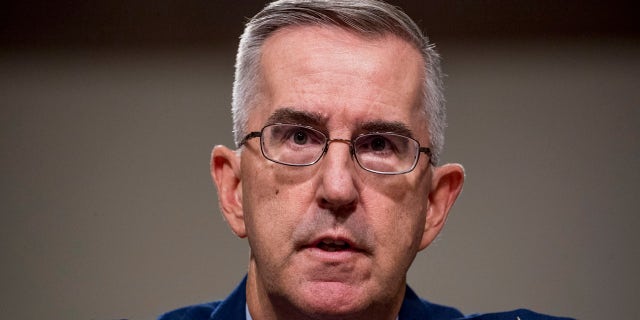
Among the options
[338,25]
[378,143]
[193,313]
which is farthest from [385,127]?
[193,313]

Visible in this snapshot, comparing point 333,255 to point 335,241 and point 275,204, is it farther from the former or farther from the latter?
point 275,204

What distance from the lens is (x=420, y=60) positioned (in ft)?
6.59

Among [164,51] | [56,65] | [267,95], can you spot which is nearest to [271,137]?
[267,95]

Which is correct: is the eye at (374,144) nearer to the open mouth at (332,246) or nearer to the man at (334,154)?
the man at (334,154)

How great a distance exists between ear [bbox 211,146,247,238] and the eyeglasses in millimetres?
178

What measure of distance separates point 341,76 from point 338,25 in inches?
6.3

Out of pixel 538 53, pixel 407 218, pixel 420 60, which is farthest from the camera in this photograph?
pixel 538 53

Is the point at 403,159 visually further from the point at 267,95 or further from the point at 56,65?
the point at 56,65

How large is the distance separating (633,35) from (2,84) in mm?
2337

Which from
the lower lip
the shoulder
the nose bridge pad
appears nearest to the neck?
the lower lip

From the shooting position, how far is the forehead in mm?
1828

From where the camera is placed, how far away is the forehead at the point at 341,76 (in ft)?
6.00

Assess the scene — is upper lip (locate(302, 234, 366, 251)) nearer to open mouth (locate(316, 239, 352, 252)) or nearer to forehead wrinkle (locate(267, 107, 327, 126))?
open mouth (locate(316, 239, 352, 252))

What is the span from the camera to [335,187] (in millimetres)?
1736
